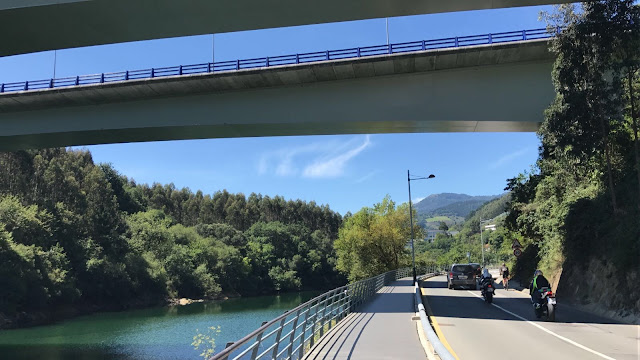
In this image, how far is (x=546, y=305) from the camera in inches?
569

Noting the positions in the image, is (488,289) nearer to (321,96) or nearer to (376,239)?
(321,96)

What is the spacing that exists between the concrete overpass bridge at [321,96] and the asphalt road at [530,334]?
8.29 m

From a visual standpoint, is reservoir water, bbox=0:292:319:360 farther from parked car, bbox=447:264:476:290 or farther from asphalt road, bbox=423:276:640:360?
asphalt road, bbox=423:276:640:360

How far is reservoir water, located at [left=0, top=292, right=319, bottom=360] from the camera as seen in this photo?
92.6ft

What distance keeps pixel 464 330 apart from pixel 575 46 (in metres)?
12.2

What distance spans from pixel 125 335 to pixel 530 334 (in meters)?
32.9

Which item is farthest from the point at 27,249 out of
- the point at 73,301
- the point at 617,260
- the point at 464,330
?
the point at 617,260

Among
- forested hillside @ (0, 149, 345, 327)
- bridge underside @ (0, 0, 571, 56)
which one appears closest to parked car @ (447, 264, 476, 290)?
bridge underside @ (0, 0, 571, 56)

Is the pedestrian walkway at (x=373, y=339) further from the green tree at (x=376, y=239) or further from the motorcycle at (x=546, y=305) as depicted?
the green tree at (x=376, y=239)

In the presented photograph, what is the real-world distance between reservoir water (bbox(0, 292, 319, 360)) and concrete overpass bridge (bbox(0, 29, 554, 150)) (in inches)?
585

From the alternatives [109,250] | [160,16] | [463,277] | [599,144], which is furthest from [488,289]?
[109,250]

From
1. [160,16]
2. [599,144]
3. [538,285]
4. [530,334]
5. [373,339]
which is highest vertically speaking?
[160,16]

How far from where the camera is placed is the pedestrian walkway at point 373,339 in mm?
9141

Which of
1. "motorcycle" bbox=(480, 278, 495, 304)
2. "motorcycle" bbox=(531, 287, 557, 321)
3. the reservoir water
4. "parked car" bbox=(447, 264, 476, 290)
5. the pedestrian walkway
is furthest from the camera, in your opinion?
"parked car" bbox=(447, 264, 476, 290)
